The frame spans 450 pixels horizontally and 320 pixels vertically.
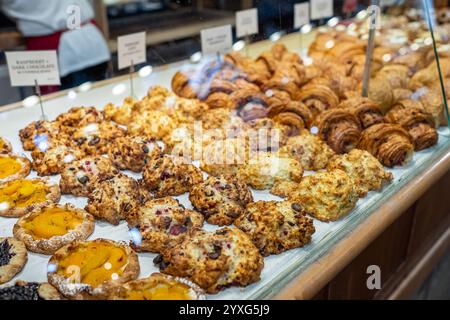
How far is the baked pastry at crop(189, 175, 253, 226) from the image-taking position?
2066mm

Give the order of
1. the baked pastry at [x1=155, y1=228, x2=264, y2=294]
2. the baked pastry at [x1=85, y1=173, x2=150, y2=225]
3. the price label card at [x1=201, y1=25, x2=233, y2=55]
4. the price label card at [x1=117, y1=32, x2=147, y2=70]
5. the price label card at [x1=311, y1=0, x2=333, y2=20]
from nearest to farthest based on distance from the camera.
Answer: the baked pastry at [x1=155, y1=228, x2=264, y2=294] → the baked pastry at [x1=85, y1=173, x2=150, y2=225] → the price label card at [x1=117, y1=32, x2=147, y2=70] → the price label card at [x1=201, y1=25, x2=233, y2=55] → the price label card at [x1=311, y1=0, x2=333, y2=20]

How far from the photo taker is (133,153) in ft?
8.02

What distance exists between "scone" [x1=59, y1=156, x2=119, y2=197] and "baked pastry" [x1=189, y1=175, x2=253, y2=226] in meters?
0.43

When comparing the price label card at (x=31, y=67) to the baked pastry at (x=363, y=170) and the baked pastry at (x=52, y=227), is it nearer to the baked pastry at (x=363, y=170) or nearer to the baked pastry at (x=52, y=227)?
the baked pastry at (x=52, y=227)

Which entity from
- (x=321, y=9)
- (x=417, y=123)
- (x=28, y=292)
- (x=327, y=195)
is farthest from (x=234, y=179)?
(x=321, y=9)

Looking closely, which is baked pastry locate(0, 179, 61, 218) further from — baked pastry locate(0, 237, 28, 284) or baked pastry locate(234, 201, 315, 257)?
baked pastry locate(234, 201, 315, 257)

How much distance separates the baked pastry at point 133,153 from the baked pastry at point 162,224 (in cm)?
46

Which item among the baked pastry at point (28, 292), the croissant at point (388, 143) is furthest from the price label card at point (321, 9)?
the baked pastry at point (28, 292)

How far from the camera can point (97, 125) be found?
8.99ft

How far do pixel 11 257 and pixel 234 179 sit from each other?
3.02 ft

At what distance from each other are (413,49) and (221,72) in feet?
4.76

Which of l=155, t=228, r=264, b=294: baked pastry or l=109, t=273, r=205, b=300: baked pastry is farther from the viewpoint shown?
l=155, t=228, r=264, b=294: baked pastry

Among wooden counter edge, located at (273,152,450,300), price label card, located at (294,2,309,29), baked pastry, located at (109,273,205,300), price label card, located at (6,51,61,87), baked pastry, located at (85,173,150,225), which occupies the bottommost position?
wooden counter edge, located at (273,152,450,300)

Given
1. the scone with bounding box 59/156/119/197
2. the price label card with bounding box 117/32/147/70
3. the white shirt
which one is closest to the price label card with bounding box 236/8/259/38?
the price label card with bounding box 117/32/147/70
